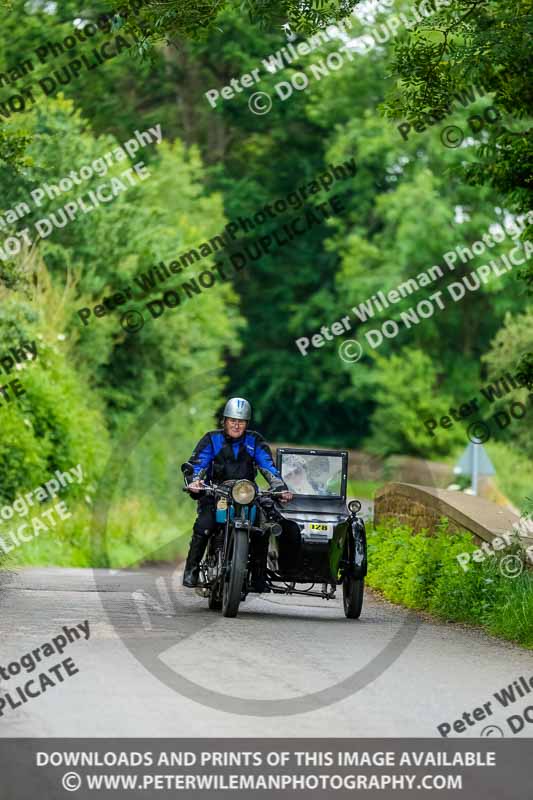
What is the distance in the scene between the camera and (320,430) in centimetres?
6744

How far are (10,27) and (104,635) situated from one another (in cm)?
3629

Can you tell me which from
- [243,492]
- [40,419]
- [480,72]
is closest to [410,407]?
[40,419]

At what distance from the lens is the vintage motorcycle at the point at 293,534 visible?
14.1 m

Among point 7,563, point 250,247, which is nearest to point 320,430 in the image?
point 250,247

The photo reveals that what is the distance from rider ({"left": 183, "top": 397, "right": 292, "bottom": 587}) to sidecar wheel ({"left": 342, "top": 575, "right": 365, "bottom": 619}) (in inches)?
39.8

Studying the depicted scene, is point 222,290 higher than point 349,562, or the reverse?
point 222,290

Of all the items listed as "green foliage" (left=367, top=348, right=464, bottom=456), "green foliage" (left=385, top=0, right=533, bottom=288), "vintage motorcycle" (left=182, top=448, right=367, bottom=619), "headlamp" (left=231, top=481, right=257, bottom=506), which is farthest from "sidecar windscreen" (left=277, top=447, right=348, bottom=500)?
"green foliage" (left=367, top=348, right=464, bottom=456)

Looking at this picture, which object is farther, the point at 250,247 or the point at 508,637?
the point at 250,247

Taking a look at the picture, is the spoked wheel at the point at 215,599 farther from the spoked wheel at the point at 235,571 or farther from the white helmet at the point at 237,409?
the white helmet at the point at 237,409

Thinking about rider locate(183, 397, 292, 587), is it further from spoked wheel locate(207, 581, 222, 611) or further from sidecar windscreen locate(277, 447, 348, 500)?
sidecar windscreen locate(277, 447, 348, 500)

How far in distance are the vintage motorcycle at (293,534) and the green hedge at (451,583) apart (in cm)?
111

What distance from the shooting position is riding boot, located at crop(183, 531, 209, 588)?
14.7 m

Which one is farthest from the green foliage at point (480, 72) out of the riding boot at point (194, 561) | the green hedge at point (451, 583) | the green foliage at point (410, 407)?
the green foliage at point (410, 407)
